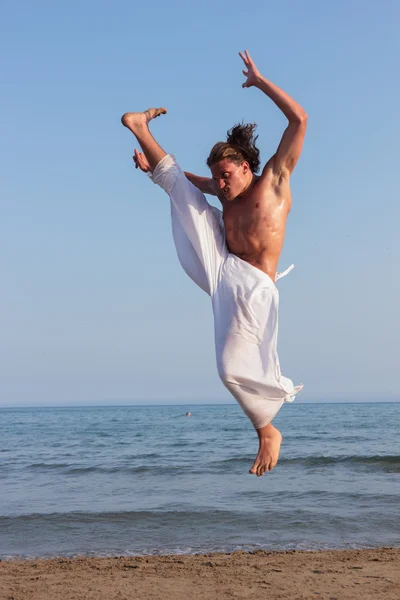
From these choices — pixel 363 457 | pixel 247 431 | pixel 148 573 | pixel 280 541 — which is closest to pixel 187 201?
pixel 148 573

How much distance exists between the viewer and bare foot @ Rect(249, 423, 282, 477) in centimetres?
473

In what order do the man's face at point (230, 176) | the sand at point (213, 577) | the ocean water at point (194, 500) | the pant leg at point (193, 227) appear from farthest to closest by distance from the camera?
the ocean water at point (194, 500)
the sand at point (213, 577)
the pant leg at point (193, 227)
the man's face at point (230, 176)

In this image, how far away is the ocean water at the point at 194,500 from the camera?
452 inches

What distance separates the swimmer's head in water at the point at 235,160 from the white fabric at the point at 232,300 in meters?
0.28

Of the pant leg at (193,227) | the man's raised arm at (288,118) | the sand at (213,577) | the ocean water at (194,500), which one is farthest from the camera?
the ocean water at (194,500)

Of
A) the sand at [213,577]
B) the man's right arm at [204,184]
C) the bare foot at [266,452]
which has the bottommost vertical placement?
the sand at [213,577]

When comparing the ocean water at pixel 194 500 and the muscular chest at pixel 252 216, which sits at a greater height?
the muscular chest at pixel 252 216

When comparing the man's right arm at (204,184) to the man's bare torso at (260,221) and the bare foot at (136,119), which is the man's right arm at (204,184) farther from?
the bare foot at (136,119)

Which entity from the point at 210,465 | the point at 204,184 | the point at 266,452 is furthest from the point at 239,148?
the point at 210,465

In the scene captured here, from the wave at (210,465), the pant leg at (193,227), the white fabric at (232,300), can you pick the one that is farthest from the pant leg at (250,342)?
the wave at (210,465)

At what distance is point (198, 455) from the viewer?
24.2 m

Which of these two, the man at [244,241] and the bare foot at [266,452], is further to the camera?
the bare foot at [266,452]

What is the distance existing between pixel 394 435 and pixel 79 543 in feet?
75.4

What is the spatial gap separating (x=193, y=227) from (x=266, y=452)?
5.27ft
